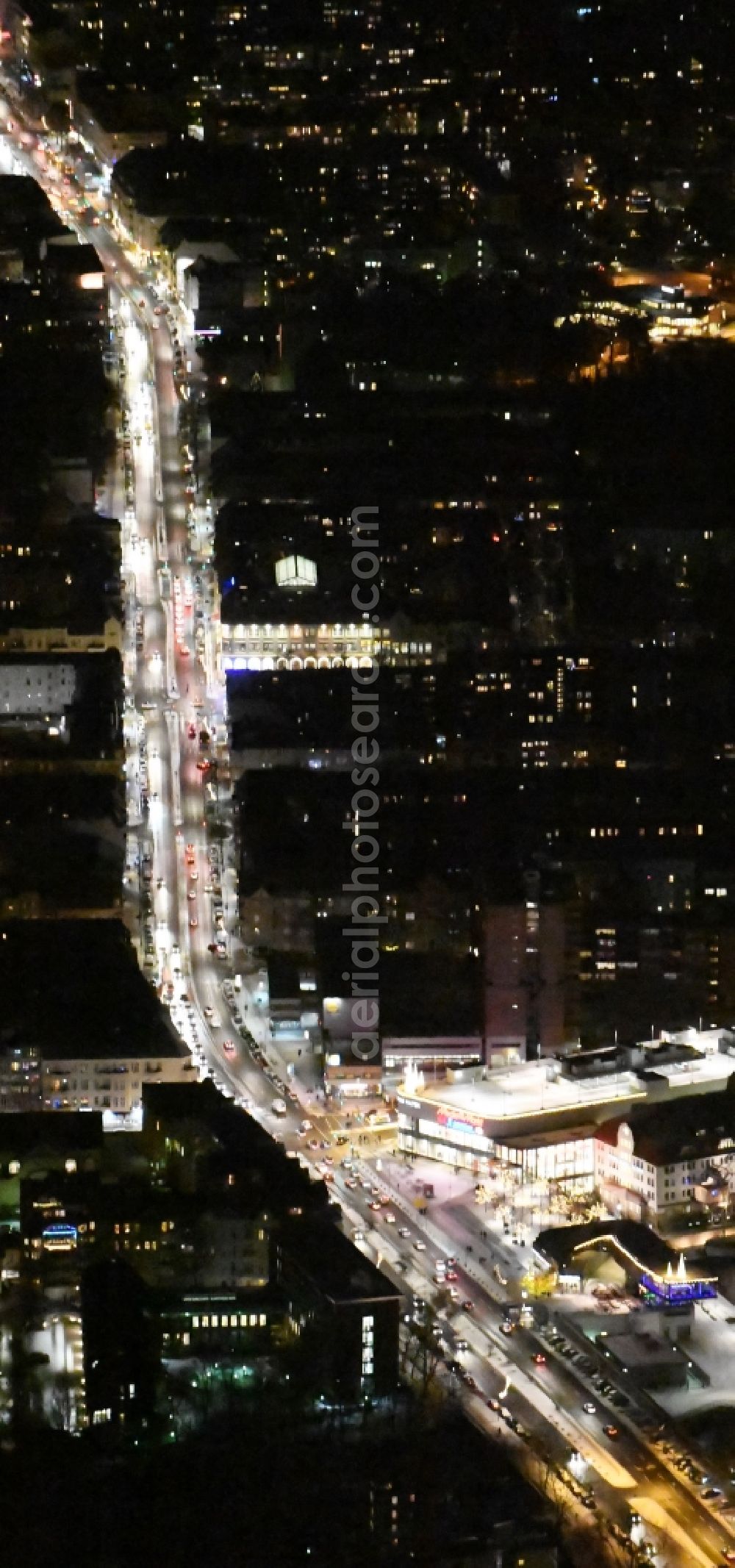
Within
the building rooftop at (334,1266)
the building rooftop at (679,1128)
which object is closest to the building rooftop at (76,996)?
the building rooftop at (334,1266)

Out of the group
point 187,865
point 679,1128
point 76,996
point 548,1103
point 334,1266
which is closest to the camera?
point 334,1266

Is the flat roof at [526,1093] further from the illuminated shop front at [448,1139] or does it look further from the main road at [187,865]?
the main road at [187,865]

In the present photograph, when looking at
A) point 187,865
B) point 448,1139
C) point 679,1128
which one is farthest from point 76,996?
point 679,1128

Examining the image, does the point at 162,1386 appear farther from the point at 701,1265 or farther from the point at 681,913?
the point at 681,913

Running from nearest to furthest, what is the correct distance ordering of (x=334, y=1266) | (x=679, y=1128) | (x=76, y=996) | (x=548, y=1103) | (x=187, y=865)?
(x=334, y=1266), (x=679, y=1128), (x=548, y=1103), (x=76, y=996), (x=187, y=865)

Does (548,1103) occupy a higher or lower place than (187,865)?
lower

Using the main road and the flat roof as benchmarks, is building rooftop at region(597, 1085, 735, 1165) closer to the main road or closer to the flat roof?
the flat roof

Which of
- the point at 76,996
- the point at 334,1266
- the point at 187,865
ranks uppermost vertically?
the point at 187,865

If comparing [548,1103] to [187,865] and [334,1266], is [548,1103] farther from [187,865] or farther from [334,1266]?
[187,865]

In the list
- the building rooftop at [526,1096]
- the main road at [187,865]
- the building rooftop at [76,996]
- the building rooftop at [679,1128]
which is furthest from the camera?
the building rooftop at [76,996]

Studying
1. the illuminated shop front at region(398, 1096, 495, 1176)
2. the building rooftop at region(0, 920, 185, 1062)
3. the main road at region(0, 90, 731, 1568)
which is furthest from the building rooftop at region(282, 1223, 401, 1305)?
the building rooftop at region(0, 920, 185, 1062)

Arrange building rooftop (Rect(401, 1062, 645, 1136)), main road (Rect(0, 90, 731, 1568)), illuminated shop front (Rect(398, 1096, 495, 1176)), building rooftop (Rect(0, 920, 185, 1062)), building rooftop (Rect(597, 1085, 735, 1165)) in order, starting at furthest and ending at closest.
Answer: building rooftop (Rect(0, 920, 185, 1062)) → building rooftop (Rect(401, 1062, 645, 1136)) → illuminated shop front (Rect(398, 1096, 495, 1176)) → building rooftop (Rect(597, 1085, 735, 1165)) → main road (Rect(0, 90, 731, 1568))

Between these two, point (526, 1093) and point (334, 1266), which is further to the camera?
point (526, 1093)
